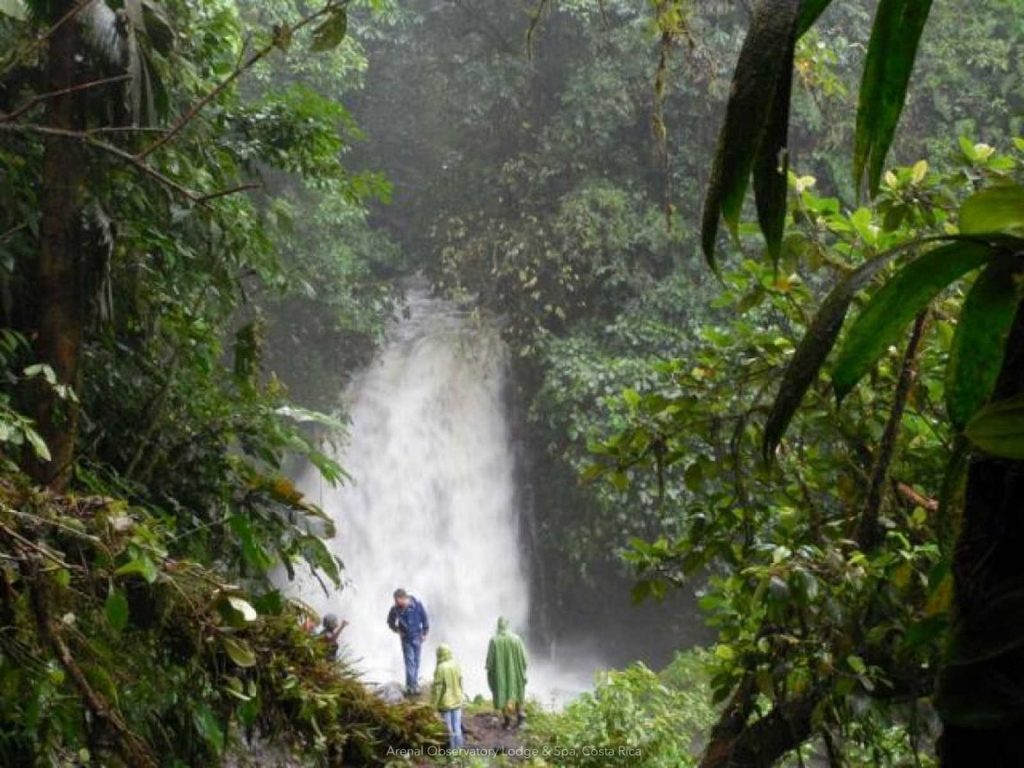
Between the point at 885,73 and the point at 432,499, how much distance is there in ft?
34.2

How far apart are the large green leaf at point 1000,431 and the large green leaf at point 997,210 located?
194 mm

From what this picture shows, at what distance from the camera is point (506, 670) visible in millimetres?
6621

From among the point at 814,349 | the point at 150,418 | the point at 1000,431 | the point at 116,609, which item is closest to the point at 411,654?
the point at 150,418

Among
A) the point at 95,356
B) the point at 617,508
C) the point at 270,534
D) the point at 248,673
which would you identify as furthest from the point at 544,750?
the point at 617,508

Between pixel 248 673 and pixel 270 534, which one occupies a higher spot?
pixel 270 534

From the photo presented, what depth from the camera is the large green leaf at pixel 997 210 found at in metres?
0.66

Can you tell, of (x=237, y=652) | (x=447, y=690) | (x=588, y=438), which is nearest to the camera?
(x=237, y=652)

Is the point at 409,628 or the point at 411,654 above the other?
the point at 409,628

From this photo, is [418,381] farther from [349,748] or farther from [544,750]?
[349,748]

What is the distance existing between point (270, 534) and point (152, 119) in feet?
4.34

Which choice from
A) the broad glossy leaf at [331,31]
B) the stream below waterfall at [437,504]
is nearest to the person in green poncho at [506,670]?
the stream below waterfall at [437,504]

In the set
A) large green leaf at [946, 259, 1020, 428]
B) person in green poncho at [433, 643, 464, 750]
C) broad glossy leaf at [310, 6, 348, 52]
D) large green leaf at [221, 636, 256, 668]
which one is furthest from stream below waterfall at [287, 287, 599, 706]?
large green leaf at [946, 259, 1020, 428]

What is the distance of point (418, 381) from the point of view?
1134cm

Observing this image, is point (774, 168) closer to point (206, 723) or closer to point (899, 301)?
point (899, 301)
